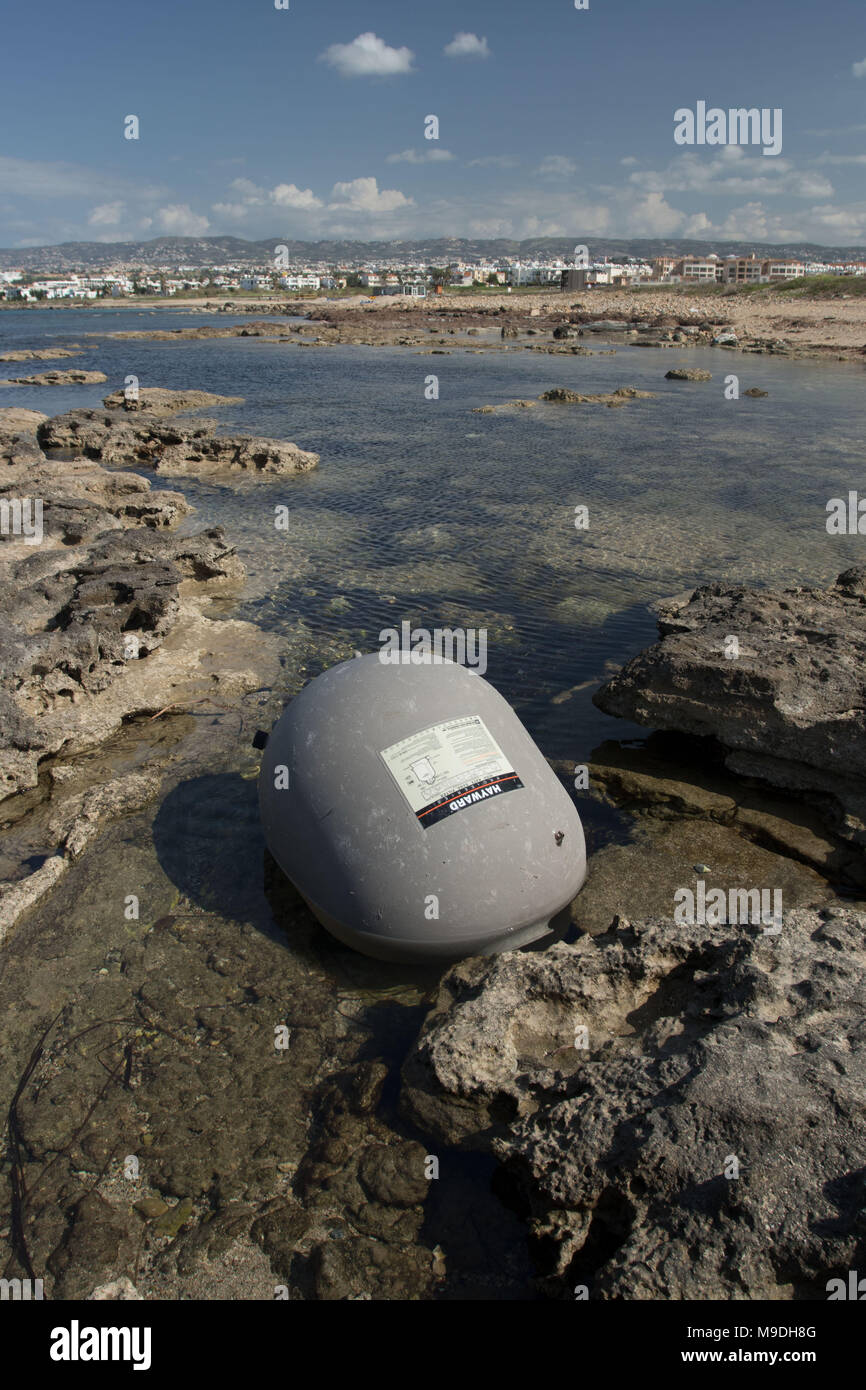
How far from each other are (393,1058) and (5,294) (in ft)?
724

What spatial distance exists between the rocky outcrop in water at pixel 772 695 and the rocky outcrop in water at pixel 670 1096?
7.97 ft

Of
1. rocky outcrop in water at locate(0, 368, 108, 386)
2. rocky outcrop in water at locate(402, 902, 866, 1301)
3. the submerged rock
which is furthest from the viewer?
rocky outcrop in water at locate(0, 368, 108, 386)

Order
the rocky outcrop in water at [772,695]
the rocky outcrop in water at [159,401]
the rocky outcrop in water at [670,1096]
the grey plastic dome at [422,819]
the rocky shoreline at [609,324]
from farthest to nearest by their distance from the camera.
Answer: the rocky shoreline at [609,324] < the rocky outcrop in water at [159,401] < the rocky outcrop in water at [772,695] < the grey plastic dome at [422,819] < the rocky outcrop in water at [670,1096]

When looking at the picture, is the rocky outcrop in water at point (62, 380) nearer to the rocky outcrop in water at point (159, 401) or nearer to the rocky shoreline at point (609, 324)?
the rocky outcrop in water at point (159, 401)

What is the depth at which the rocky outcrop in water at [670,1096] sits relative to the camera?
3320 mm

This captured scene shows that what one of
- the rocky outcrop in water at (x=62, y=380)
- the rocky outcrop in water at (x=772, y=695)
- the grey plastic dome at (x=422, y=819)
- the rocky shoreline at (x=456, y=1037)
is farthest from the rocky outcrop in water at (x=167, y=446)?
the grey plastic dome at (x=422, y=819)

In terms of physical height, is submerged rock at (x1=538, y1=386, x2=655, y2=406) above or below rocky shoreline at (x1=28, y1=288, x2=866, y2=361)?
below

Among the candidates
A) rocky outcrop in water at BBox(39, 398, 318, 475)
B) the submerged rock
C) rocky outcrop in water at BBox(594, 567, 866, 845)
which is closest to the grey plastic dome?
rocky outcrop in water at BBox(594, 567, 866, 845)

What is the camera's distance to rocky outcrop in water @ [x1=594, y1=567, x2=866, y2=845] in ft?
23.7

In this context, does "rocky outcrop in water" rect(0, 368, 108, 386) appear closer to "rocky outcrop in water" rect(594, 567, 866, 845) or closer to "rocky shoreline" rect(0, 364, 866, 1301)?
"rocky shoreline" rect(0, 364, 866, 1301)

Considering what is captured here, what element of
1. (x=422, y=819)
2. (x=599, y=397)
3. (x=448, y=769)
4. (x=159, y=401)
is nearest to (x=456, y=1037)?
(x=422, y=819)

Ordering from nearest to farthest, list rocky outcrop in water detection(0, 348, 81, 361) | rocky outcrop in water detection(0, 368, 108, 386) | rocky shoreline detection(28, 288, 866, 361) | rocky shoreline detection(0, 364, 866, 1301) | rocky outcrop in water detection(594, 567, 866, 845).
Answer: rocky shoreline detection(0, 364, 866, 1301), rocky outcrop in water detection(594, 567, 866, 845), rocky outcrop in water detection(0, 368, 108, 386), rocky outcrop in water detection(0, 348, 81, 361), rocky shoreline detection(28, 288, 866, 361)

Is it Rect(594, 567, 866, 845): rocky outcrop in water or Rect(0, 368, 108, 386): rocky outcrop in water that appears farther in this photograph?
Rect(0, 368, 108, 386): rocky outcrop in water
